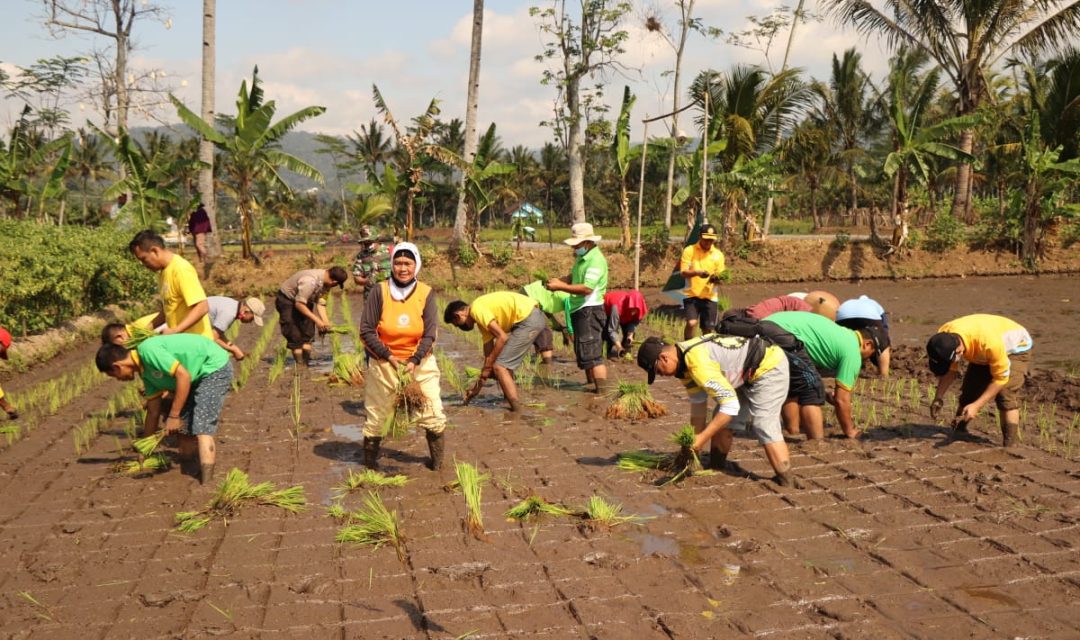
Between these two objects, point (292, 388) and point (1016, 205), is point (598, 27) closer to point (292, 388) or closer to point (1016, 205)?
point (1016, 205)

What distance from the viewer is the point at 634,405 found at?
6883 millimetres

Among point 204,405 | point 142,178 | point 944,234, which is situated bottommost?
point 204,405

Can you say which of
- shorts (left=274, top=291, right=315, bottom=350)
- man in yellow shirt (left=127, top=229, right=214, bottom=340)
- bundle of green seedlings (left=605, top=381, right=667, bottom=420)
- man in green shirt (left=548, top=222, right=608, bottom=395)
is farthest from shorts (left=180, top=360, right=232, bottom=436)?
shorts (left=274, top=291, right=315, bottom=350)

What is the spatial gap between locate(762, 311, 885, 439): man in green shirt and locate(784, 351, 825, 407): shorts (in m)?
0.06

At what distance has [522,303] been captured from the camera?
23.6ft

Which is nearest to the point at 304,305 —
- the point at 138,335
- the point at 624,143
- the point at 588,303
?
the point at 588,303

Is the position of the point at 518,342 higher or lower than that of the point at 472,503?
higher

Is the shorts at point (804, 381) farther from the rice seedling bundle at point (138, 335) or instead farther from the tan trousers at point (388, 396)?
the rice seedling bundle at point (138, 335)

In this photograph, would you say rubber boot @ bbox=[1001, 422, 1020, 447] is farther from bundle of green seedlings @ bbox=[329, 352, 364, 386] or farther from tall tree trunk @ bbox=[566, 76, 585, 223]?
tall tree trunk @ bbox=[566, 76, 585, 223]

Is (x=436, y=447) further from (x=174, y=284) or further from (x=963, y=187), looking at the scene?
(x=963, y=187)

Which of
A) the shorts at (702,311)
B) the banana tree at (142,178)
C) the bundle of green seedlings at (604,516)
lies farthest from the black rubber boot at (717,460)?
the banana tree at (142,178)

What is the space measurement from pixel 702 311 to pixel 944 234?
43.2 ft

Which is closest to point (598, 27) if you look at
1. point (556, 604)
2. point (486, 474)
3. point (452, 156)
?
point (452, 156)

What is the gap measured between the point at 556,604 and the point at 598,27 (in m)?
21.3
